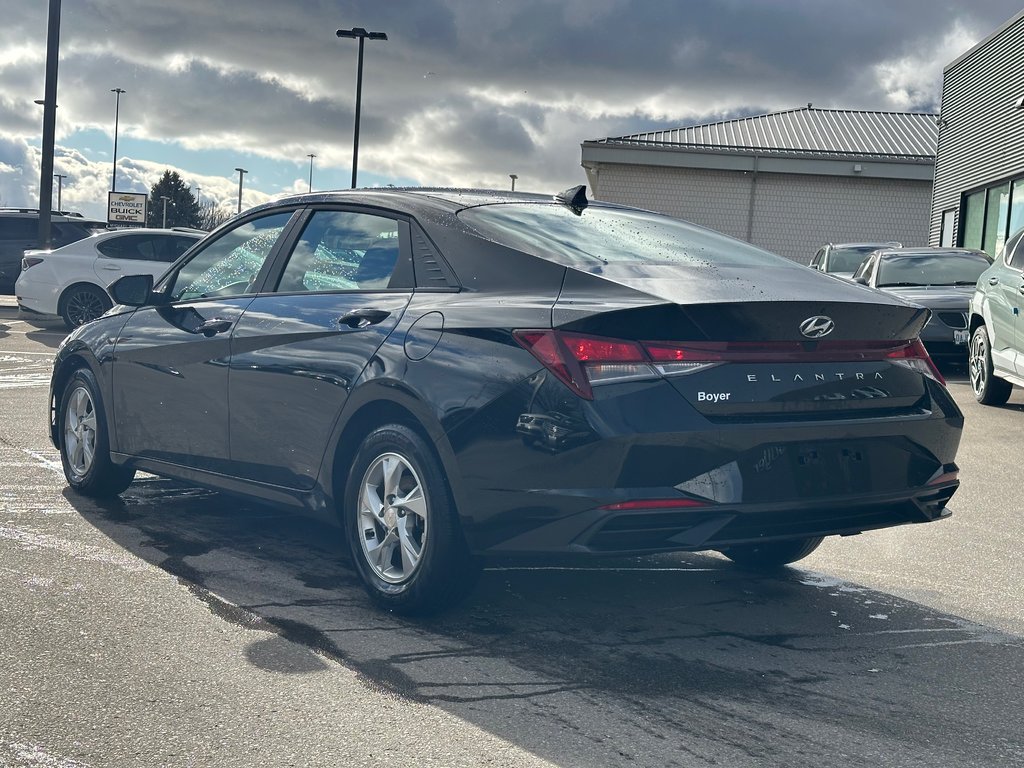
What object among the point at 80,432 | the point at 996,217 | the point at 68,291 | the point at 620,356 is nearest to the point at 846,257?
the point at 996,217

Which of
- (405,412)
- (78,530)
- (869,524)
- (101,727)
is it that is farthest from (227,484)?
(869,524)

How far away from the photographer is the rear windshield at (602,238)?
4.63 meters

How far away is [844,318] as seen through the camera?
430 cm

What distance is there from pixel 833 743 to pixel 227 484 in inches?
117

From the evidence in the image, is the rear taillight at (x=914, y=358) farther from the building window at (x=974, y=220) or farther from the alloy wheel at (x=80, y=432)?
the building window at (x=974, y=220)

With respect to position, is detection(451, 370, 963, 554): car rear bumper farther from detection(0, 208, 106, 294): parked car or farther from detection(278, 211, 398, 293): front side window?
detection(0, 208, 106, 294): parked car

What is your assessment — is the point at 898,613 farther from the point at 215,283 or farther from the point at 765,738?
the point at 215,283

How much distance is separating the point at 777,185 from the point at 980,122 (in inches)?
263

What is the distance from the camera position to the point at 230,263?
589 centimetres

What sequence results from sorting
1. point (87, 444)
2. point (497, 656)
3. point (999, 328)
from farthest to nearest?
point (999, 328) < point (87, 444) < point (497, 656)

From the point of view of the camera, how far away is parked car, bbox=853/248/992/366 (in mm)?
15258

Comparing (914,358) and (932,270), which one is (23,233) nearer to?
(932,270)

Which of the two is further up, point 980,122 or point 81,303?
point 980,122

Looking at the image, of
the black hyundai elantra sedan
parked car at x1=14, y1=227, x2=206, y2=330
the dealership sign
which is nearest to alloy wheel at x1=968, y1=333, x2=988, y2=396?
the black hyundai elantra sedan
